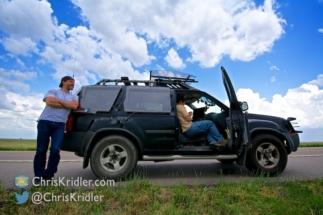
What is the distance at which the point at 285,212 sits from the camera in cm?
287

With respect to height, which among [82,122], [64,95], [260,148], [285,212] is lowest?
[285,212]

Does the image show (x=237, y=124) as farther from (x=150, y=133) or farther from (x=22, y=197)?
(x=22, y=197)

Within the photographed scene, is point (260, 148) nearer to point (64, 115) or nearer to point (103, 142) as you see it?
point (103, 142)

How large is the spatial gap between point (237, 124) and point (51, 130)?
3.61 metres

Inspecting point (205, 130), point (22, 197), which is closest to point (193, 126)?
point (205, 130)

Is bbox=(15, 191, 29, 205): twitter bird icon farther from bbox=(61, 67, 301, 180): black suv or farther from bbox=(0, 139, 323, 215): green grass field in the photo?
bbox=(61, 67, 301, 180): black suv

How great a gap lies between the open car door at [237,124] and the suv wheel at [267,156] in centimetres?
48

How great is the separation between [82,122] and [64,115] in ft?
1.54

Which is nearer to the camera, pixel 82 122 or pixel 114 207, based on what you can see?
pixel 114 207

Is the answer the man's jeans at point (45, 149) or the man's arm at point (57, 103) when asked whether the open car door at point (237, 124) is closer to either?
the man's arm at point (57, 103)

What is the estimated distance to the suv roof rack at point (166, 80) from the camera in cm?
529

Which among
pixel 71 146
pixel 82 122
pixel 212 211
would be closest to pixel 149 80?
pixel 82 122

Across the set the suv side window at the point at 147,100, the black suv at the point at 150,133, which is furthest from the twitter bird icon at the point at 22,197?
the suv side window at the point at 147,100

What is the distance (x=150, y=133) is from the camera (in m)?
4.72
